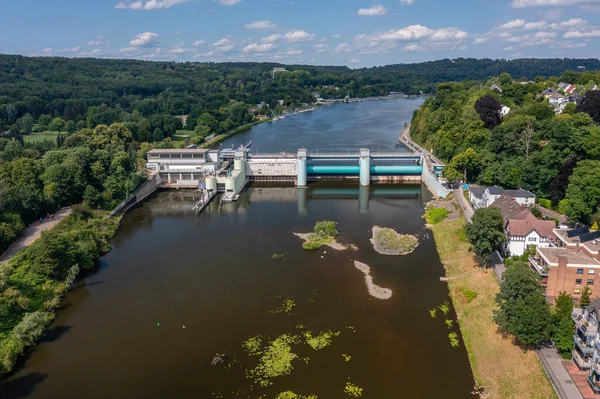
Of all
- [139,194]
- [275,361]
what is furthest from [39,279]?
[139,194]

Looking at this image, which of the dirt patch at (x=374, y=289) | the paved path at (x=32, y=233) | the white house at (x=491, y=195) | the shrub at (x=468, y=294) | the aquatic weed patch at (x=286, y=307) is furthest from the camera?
the white house at (x=491, y=195)

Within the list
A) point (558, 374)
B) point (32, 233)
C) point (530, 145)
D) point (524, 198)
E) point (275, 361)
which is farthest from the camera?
point (530, 145)

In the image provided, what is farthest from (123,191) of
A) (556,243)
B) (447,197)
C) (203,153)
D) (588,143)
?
(588,143)

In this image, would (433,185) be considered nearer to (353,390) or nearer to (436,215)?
(436,215)

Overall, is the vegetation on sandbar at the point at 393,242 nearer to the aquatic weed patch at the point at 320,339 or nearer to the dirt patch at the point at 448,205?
the dirt patch at the point at 448,205

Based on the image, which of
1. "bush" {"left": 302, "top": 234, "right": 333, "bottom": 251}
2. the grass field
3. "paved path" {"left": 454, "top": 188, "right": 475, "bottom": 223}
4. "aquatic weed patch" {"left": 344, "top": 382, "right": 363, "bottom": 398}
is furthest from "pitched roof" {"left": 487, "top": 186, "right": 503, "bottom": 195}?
the grass field

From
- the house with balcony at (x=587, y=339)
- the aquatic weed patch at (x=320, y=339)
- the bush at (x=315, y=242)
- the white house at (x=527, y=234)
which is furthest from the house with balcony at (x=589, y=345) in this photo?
the bush at (x=315, y=242)
